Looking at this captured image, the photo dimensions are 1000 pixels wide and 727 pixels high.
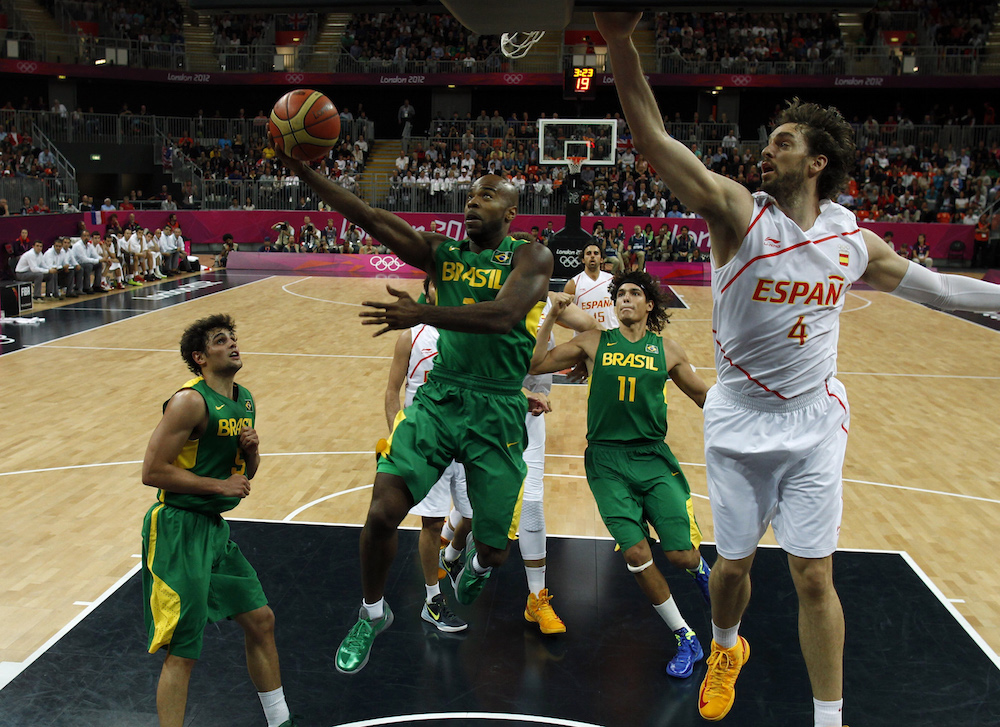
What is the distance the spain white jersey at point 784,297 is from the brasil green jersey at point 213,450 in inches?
89.3

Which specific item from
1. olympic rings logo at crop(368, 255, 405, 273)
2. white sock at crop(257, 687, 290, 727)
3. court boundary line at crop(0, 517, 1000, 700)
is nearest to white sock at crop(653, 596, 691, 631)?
court boundary line at crop(0, 517, 1000, 700)

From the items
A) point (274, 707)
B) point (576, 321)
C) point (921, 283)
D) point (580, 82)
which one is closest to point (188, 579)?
point (274, 707)

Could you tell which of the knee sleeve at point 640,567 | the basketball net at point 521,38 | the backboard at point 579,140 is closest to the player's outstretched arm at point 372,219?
the basketball net at point 521,38

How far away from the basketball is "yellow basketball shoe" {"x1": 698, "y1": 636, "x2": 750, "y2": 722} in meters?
2.84

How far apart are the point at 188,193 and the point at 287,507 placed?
25049 mm

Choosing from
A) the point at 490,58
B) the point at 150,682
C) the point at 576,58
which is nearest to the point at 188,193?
the point at 490,58

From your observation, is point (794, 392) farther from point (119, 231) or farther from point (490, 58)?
point (490, 58)

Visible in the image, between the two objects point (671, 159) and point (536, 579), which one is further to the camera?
point (536, 579)

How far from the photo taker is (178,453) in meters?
4.13

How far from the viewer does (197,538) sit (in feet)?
13.6

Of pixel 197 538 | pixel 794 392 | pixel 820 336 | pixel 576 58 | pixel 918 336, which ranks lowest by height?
pixel 918 336

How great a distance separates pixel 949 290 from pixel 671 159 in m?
1.33

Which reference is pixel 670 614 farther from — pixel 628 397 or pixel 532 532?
pixel 628 397

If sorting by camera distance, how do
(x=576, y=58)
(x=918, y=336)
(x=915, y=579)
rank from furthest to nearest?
1. (x=576, y=58)
2. (x=918, y=336)
3. (x=915, y=579)
